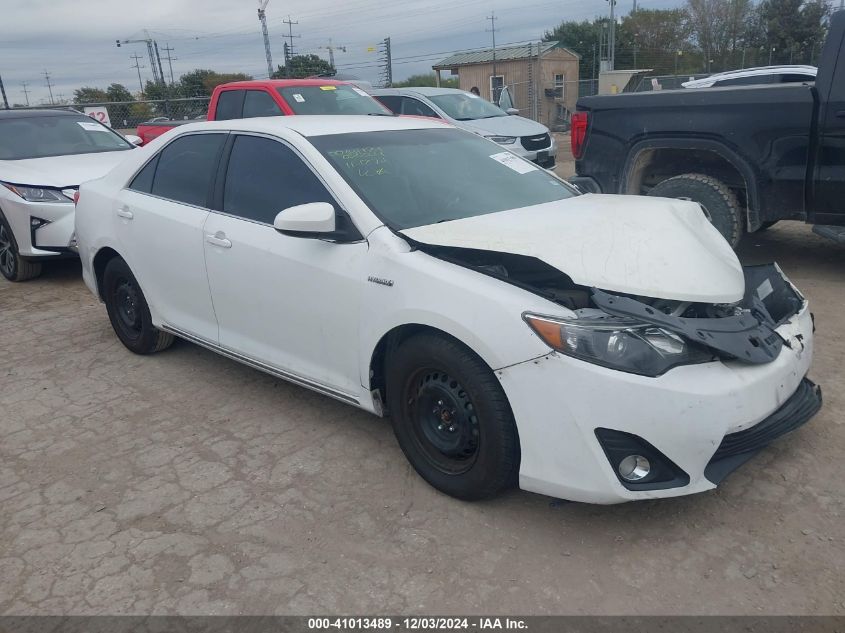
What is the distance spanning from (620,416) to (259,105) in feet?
25.9

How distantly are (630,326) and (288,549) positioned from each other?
1.65 m

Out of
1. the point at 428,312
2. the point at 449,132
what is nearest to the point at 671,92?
the point at 449,132

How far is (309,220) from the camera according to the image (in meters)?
3.17

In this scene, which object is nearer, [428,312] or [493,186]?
[428,312]

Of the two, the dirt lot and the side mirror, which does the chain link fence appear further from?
the side mirror

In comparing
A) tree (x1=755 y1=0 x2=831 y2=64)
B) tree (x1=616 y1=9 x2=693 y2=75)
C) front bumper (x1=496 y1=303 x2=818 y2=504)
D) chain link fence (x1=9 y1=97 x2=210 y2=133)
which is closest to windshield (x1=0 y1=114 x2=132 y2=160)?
front bumper (x1=496 y1=303 x2=818 y2=504)

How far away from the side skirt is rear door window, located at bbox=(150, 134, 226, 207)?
0.84 m

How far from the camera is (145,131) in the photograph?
14.1 metres

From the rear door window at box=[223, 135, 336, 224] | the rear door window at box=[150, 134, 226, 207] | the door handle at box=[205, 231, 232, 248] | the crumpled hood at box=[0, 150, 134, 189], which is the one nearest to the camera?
the rear door window at box=[223, 135, 336, 224]

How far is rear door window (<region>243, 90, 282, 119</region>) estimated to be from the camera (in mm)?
9039

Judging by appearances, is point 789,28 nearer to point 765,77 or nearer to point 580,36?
point 580,36

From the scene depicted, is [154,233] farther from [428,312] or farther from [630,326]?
[630,326]

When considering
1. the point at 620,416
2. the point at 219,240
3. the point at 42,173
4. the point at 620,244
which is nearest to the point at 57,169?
the point at 42,173

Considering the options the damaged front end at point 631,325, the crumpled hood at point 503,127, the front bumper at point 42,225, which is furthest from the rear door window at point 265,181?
the crumpled hood at point 503,127
